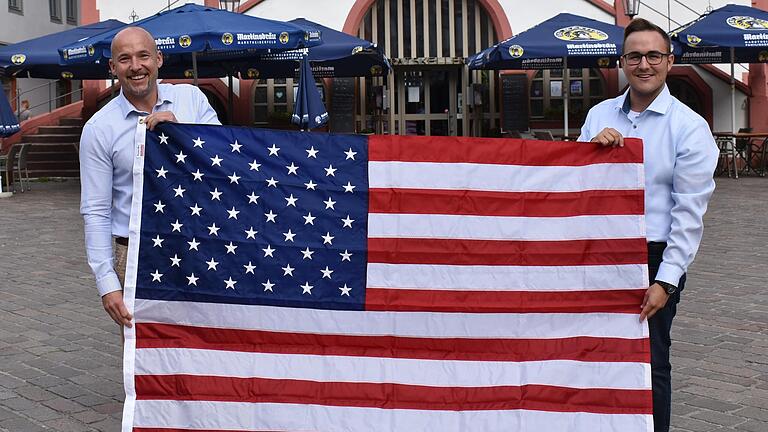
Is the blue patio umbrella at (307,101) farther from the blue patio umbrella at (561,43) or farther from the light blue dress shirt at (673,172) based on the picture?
the light blue dress shirt at (673,172)

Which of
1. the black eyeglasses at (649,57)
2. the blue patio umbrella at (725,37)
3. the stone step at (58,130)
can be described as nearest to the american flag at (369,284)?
the black eyeglasses at (649,57)

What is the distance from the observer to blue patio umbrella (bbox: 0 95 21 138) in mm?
17328

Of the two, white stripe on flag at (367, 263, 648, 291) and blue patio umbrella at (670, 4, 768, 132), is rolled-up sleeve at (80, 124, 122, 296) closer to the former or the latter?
white stripe on flag at (367, 263, 648, 291)

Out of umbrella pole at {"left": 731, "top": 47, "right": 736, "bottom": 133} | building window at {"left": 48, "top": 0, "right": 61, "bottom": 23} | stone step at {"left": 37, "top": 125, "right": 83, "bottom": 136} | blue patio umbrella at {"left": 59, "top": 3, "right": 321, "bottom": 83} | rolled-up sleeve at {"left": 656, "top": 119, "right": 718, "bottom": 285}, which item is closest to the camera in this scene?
rolled-up sleeve at {"left": 656, "top": 119, "right": 718, "bottom": 285}

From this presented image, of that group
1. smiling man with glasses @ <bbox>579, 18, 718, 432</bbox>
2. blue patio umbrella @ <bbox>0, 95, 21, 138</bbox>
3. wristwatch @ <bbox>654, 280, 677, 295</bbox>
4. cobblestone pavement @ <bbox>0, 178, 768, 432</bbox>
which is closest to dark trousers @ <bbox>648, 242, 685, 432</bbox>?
smiling man with glasses @ <bbox>579, 18, 718, 432</bbox>

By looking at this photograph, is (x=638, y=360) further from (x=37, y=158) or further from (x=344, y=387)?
(x=37, y=158)

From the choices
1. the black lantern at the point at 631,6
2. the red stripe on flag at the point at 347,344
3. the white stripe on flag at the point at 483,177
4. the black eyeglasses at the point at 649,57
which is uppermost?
the black lantern at the point at 631,6

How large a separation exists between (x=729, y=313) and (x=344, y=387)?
4.65 metres

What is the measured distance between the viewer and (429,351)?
4.39 meters

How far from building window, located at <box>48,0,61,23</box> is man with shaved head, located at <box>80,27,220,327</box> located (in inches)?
1374

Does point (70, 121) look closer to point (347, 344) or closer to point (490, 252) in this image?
point (347, 344)

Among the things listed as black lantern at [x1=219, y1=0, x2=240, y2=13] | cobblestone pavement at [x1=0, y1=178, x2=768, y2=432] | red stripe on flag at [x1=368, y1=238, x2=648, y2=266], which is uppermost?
black lantern at [x1=219, y1=0, x2=240, y2=13]

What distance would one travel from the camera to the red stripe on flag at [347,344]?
435 cm

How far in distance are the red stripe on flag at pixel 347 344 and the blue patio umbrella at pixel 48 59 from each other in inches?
547
